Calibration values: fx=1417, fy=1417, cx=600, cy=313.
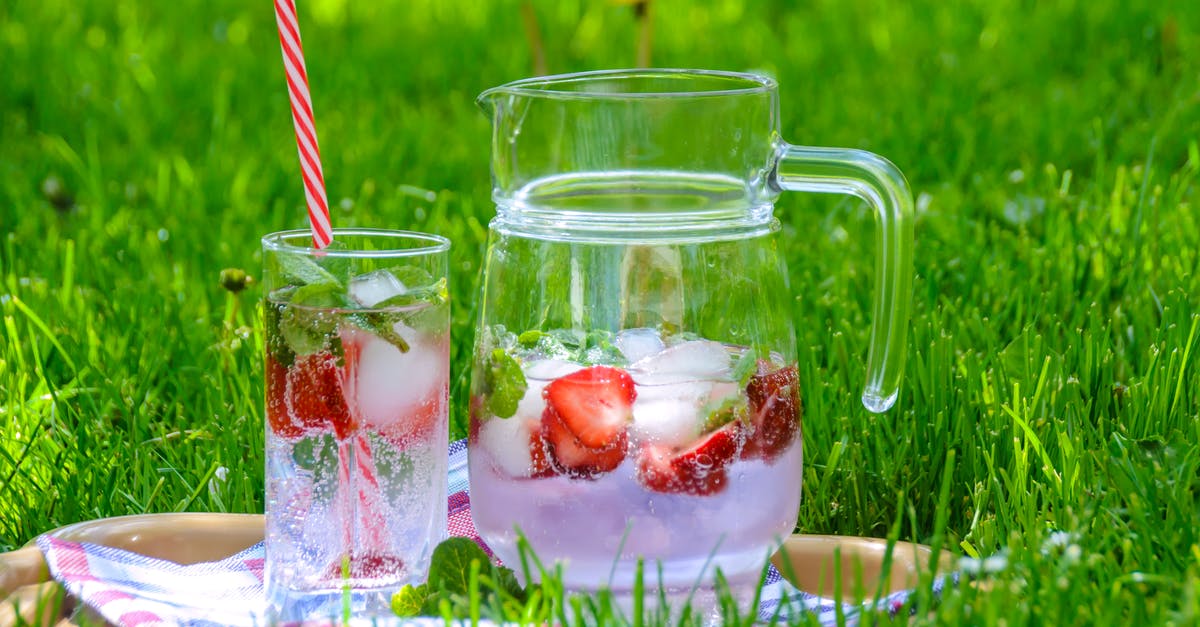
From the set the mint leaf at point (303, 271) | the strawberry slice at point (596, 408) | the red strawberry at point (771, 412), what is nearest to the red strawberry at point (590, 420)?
the strawberry slice at point (596, 408)

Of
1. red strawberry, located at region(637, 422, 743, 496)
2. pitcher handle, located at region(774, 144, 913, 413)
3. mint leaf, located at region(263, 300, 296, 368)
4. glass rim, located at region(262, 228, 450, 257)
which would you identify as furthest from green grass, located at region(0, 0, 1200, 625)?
mint leaf, located at region(263, 300, 296, 368)

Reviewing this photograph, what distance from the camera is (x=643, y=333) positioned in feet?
3.79

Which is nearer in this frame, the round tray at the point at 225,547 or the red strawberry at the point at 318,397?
the red strawberry at the point at 318,397

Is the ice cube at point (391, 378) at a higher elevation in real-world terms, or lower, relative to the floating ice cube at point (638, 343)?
lower

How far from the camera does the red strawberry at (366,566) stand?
118cm

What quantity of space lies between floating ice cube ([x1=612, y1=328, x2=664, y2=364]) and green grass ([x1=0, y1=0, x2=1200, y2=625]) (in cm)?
17

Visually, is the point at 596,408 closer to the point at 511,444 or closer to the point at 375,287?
the point at 511,444

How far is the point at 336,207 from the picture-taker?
278 cm

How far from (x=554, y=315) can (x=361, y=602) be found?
289mm

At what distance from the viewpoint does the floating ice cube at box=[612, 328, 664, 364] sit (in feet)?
3.74

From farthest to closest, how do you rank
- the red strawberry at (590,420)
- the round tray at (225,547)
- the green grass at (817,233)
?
the green grass at (817,233), the round tray at (225,547), the red strawberry at (590,420)

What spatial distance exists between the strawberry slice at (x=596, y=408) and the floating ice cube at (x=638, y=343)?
3 centimetres

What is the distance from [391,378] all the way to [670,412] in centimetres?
23

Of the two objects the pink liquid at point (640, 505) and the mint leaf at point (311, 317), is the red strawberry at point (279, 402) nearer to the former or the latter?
the mint leaf at point (311, 317)
